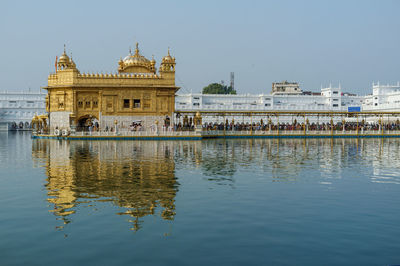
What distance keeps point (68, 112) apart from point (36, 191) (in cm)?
3615

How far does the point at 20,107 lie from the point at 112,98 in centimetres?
7372

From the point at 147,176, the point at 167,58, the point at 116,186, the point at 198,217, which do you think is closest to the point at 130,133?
the point at 167,58

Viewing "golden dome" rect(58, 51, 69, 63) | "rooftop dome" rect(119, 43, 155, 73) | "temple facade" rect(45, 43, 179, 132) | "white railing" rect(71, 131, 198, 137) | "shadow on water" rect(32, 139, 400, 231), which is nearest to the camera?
"shadow on water" rect(32, 139, 400, 231)

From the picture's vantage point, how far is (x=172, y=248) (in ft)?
25.4

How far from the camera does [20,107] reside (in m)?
111

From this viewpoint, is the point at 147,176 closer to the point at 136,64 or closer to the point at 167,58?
the point at 167,58

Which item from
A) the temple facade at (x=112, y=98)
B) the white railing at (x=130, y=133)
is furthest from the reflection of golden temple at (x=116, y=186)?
the temple facade at (x=112, y=98)

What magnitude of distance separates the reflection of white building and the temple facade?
215 feet

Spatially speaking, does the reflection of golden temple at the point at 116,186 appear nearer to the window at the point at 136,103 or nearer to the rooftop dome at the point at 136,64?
the window at the point at 136,103

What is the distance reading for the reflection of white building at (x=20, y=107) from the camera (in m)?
109

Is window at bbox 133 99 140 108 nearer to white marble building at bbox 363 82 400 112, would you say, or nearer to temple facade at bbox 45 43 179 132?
temple facade at bbox 45 43 179 132

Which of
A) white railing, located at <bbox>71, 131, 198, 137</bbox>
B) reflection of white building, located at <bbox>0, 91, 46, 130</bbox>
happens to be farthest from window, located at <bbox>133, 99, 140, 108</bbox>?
reflection of white building, located at <bbox>0, 91, 46, 130</bbox>

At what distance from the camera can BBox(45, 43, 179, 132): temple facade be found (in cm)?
4750

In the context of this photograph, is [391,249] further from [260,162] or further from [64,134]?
[64,134]
